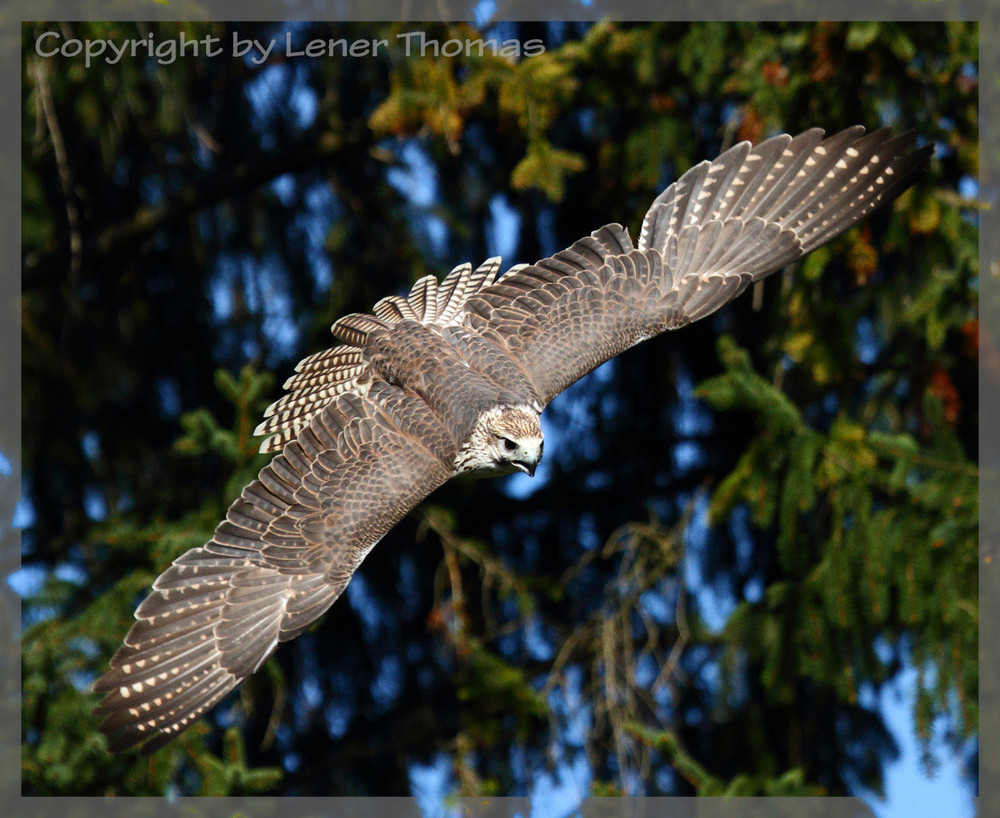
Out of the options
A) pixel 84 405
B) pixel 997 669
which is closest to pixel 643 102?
pixel 997 669

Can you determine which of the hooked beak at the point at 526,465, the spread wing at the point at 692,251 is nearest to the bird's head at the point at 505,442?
the hooked beak at the point at 526,465

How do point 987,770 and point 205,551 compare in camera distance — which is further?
point 987,770

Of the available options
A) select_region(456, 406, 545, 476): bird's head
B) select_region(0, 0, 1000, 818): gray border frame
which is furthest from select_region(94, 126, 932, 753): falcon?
select_region(0, 0, 1000, 818): gray border frame

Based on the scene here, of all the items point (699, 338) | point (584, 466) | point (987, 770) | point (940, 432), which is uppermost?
point (699, 338)

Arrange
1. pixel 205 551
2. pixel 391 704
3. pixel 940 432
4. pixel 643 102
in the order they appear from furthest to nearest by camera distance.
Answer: pixel 391 704 < pixel 643 102 < pixel 940 432 < pixel 205 551

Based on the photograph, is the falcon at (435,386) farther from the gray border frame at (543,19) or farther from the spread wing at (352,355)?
the gray border frame at (543,19)

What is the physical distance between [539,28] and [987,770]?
5162 millimetres

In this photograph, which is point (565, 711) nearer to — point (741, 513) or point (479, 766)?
point (479, 766)

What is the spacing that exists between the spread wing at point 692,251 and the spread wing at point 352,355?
0.60ft

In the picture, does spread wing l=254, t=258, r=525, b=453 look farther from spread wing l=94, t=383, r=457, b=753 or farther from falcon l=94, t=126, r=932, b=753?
spread wing l=94, t=383, r=457, b=753

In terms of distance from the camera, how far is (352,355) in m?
6.01

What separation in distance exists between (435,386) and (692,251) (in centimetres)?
150

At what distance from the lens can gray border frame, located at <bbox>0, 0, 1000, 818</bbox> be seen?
652cm

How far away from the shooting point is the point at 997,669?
657 cm
